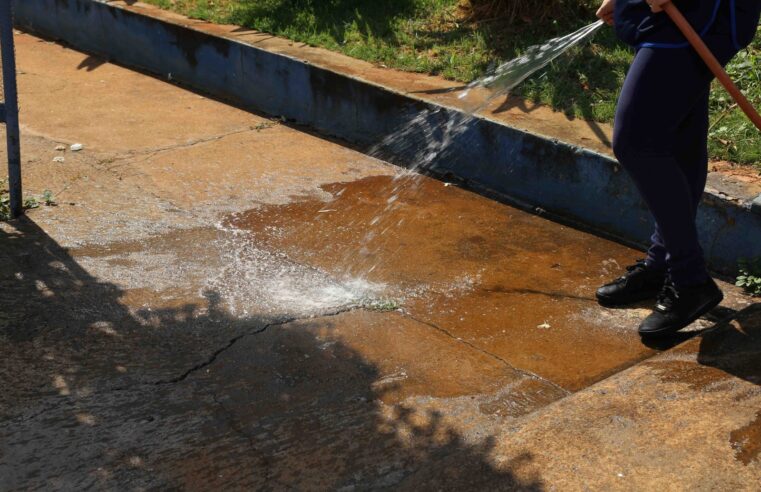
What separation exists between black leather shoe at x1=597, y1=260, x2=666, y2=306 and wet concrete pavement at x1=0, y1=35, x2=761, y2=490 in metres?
0.09

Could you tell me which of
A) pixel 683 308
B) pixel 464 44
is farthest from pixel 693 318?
pixel 464 44

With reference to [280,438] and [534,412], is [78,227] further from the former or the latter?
[534,412]

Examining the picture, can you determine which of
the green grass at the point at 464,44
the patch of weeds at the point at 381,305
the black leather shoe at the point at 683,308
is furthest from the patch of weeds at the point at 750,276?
the patch of weeds at the point at 381,305

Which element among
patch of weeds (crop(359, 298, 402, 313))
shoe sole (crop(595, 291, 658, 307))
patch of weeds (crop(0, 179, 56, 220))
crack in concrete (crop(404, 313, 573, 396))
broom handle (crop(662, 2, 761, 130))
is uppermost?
broom handle (crop(662, 2, 761, 130))

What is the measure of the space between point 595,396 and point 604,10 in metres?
1.65

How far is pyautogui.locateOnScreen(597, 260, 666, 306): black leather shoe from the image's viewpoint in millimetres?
4316

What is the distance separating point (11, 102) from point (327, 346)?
2187mm

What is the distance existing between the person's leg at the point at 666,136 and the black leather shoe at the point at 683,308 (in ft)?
0.14

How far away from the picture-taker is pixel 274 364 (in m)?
3.82

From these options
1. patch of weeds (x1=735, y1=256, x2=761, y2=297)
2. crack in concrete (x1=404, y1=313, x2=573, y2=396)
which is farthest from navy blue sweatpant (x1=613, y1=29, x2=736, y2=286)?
crack in concrete (x1=404, y1=313, x2=573, y2=396)

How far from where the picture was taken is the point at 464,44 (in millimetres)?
7066

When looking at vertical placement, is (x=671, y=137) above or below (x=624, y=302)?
above

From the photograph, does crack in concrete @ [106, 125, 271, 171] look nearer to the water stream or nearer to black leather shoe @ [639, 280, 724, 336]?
the water stream

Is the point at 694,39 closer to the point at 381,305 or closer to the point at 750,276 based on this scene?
the point at 750,276
